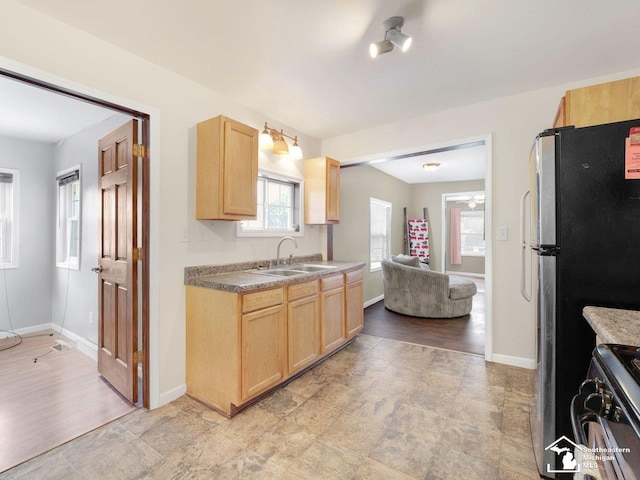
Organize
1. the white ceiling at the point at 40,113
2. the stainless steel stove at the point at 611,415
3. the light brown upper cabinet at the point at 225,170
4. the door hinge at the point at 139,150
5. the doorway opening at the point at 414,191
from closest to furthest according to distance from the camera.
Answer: the stainless steel stove at the point at 611,415, the door hinge at the point at 139,150, the light brown upper cabinet at the point at 225,170, the white ceiling at the point at 40,113, the doorway opening at the point at 414,191

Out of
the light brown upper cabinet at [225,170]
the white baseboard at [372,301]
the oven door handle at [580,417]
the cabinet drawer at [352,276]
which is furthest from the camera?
the white baseboard at [372,301]

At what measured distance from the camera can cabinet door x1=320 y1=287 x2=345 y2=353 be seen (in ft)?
9.39

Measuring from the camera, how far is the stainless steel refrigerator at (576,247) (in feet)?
4.34

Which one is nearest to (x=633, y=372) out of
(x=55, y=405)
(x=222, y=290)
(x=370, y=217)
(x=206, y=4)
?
(x=222, y=290)

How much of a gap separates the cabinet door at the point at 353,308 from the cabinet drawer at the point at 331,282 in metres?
0.17

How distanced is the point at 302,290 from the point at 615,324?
1.94m

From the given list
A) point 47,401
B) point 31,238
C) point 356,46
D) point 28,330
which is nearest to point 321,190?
point 356,46

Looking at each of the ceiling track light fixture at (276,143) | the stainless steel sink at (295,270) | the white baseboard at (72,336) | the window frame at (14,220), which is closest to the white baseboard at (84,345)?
the white baseboard at (72,336)

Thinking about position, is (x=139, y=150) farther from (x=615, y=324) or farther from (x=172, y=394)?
(x=615, y=324)

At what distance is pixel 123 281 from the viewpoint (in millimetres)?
2311

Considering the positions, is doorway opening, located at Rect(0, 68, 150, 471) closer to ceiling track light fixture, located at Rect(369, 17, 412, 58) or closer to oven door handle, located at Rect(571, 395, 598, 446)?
ceiling track light fixture, located at Rect(369, 17, 412, 58)

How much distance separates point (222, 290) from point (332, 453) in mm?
1224

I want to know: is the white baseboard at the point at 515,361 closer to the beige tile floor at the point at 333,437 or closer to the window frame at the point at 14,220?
the beige tile floor at the point at 333,437

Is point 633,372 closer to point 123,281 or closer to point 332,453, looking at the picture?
point 332,453
